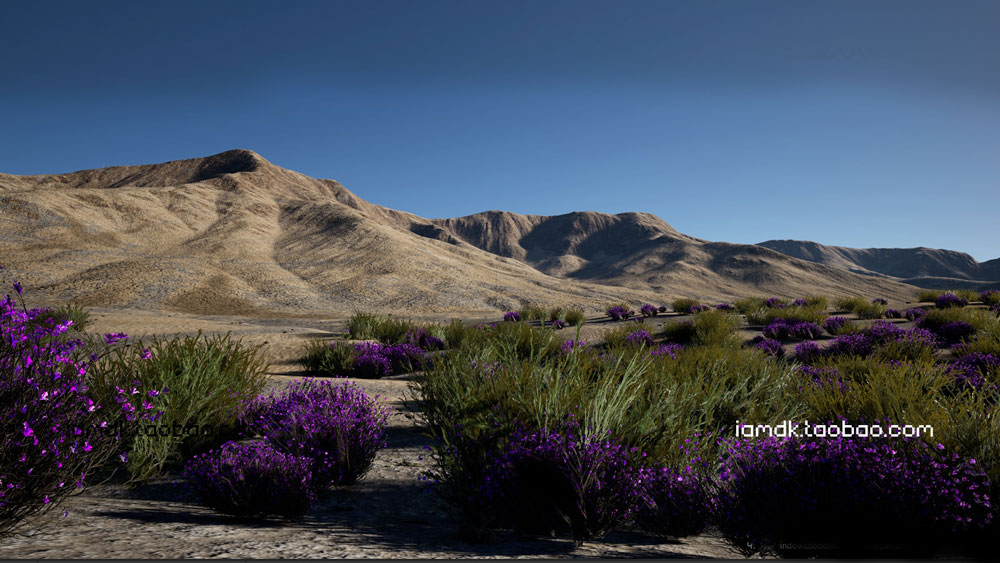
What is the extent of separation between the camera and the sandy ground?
105 inches

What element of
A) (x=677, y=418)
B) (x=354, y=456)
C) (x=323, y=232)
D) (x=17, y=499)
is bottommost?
(x=354, y=456)

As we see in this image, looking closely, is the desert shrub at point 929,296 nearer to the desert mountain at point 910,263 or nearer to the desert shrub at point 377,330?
the desert shrub at point 377,330

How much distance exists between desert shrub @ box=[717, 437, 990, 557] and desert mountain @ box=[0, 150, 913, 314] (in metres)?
36.1

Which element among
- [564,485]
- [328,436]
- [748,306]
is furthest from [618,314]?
→ [564,485]

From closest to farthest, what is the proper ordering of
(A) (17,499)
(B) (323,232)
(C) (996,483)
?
(A) (17,499) < (C) (996,483) < (B) (323,232)

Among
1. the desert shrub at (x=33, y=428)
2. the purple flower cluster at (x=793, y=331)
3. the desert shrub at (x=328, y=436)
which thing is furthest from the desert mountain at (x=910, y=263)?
the desert shrub at (x=33, y=428)

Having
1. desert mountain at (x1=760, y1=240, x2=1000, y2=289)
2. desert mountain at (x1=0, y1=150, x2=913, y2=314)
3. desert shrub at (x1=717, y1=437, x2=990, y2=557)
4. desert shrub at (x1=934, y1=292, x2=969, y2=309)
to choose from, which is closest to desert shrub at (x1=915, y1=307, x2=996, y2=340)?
desert shrub at (x1=934, y1=292, x2=969, y2=309)

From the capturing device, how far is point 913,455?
123 inches

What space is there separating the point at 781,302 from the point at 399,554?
84.5ft

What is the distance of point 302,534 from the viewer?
10.2 feet

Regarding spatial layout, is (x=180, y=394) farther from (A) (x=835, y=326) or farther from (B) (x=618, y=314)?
(B) (x=618, y=314)

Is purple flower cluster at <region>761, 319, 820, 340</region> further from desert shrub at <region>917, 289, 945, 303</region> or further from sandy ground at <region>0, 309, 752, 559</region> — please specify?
desert shrub at <region>917, 289, 945, 303</region>

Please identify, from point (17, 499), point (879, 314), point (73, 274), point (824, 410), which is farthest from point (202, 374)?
point (73, 274)

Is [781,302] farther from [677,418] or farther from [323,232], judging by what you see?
[323,232]
